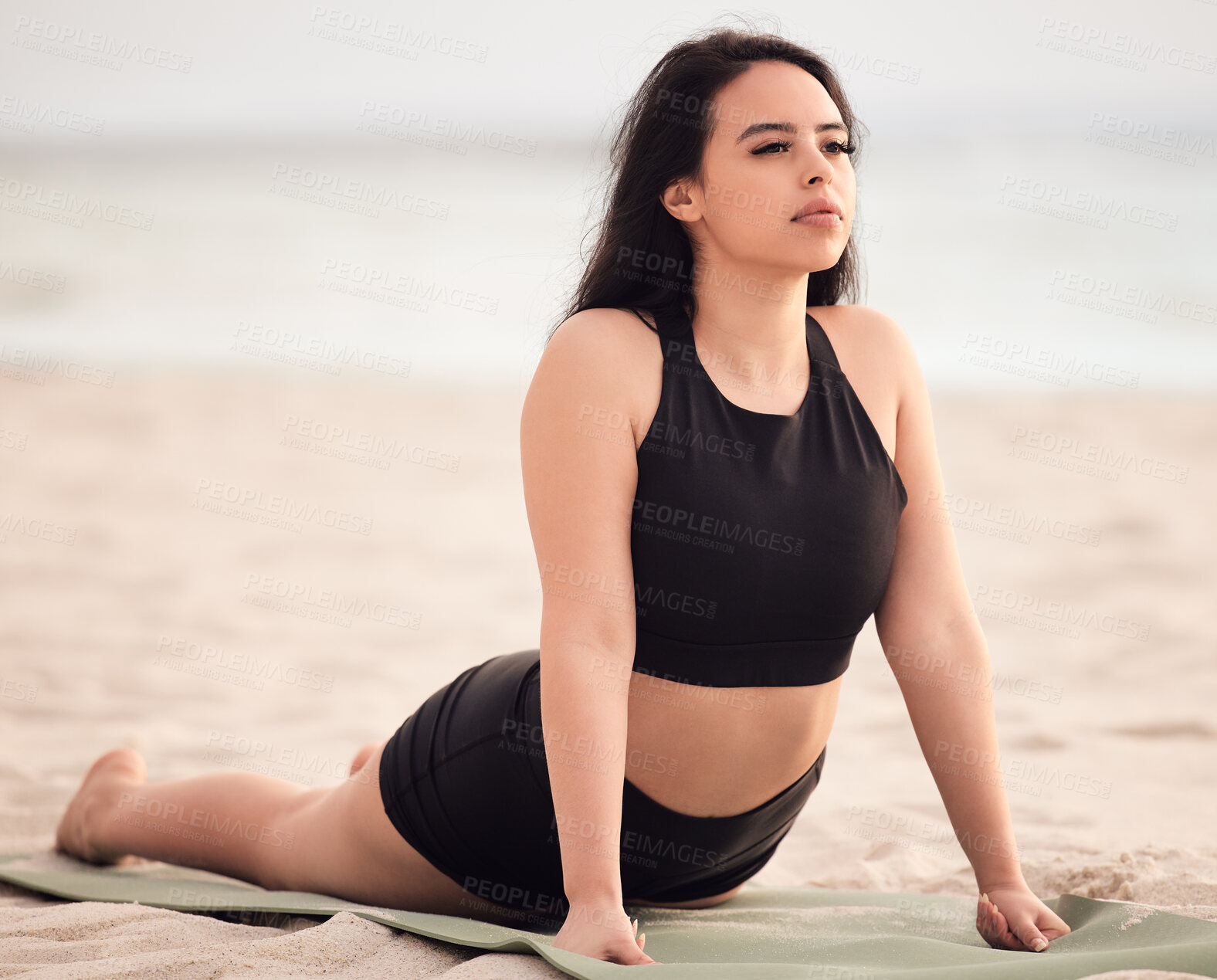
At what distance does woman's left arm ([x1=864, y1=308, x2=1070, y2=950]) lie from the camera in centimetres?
213

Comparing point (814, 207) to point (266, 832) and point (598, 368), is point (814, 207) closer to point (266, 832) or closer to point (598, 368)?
point (598, 368)

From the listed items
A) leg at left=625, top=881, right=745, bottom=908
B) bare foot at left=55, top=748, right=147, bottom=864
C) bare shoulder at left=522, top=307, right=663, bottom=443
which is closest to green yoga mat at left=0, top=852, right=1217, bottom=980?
leg at left=625, top=881, right=745, bottom=908

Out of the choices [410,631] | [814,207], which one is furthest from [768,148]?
[410,631]

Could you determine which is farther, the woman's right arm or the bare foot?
the bare foot

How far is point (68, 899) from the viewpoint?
2.55 meters

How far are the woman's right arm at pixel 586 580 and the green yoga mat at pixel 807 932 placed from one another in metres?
0.18

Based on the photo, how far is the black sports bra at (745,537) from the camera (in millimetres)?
2006

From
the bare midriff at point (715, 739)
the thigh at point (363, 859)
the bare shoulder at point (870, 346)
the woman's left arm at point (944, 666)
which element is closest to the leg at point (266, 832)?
the thigh at point (363, 859)

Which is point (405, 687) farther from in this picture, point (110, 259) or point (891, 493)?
point (110, 259)

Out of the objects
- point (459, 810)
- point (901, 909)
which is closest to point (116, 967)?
point (459, 810)

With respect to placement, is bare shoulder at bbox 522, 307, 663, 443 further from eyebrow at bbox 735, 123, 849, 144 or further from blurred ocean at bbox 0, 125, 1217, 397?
blurred ocean at bbox 0, 125, 1217, 397

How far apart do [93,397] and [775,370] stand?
25.5 feet

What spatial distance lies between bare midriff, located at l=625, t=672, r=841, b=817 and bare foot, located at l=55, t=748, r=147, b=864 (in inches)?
59.8

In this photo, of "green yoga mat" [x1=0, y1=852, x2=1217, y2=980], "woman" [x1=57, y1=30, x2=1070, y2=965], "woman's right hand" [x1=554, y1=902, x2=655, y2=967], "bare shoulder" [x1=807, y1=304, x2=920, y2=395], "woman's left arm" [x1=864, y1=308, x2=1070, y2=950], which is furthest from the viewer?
"bare shoulder" [x1=807, y1=304, x2=920, y2=395]
